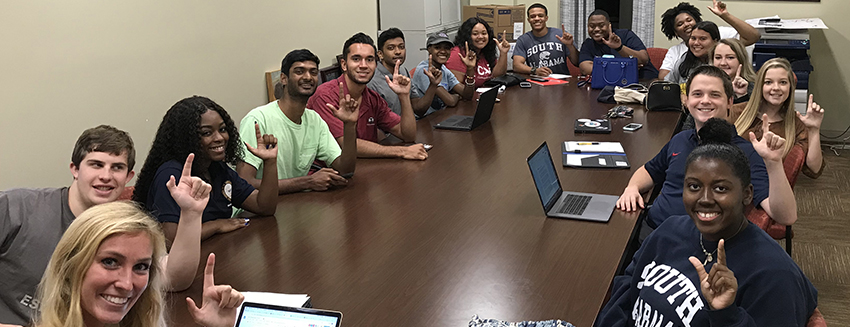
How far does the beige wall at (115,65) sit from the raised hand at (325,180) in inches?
65.4

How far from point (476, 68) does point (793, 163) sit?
2.99 m

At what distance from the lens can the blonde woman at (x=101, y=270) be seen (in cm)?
146

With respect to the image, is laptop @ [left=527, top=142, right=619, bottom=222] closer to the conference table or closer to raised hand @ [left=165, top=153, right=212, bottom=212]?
the conference table

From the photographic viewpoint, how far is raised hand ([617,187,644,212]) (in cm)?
292

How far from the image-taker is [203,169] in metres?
2.69

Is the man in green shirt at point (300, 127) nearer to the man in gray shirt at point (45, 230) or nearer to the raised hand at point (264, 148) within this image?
the raised hand at point (264, 148)

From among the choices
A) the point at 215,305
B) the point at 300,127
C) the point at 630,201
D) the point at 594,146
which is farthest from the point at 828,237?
the point at 215,305

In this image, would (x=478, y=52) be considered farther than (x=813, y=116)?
Yes

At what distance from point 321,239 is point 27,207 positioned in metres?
0.92

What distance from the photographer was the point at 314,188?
3203 millimetres

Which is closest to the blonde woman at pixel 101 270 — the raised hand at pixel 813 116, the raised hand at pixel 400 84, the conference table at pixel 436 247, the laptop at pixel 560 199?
the conference table at pixel 436 247

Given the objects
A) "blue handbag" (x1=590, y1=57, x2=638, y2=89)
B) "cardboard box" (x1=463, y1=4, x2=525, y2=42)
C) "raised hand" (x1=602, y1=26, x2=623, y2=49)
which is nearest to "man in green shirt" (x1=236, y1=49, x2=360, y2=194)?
"blue handbag" (x1=590, y1=57, x2=638, y2=89)

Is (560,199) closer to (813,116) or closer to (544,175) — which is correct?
(544,175)

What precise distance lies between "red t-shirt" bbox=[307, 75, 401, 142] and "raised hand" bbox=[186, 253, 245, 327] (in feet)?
6.68
